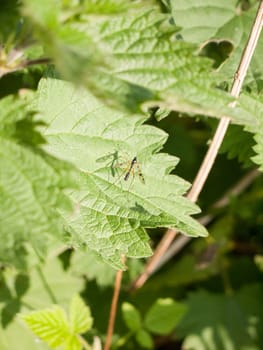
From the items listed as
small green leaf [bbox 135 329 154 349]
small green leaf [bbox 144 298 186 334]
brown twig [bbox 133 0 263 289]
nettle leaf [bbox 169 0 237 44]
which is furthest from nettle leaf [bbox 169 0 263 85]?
small green leaf [bbox 135 329 154 349]

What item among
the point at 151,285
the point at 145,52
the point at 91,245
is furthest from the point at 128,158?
the point at 151,285

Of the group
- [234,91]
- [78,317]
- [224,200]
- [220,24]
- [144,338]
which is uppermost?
[220,24]

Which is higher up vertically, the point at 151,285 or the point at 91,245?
the point at 91,245

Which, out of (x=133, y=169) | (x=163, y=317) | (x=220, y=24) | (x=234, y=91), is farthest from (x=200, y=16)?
(x=163, y=317)

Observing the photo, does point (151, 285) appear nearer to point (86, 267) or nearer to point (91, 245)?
point (86, 267)

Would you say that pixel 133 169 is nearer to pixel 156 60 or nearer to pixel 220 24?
pixel 156 60

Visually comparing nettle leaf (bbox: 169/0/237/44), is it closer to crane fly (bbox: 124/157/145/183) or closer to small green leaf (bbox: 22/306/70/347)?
crane fly (bbox: 124/157/145/183)
